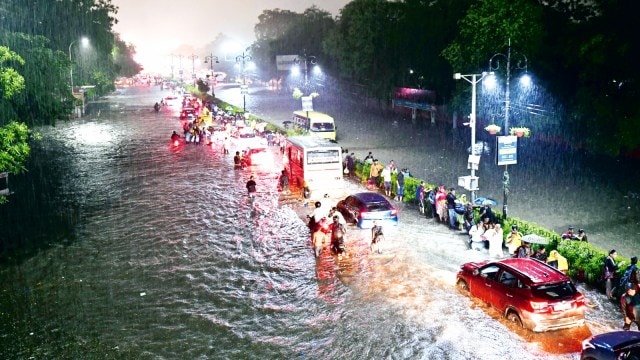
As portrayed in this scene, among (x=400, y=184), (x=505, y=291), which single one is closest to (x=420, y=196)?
(x=400, y=184)

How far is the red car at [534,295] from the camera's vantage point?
479 inches

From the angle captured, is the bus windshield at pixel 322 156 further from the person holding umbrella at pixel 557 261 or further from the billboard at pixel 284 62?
the billboard at pixel 284 62

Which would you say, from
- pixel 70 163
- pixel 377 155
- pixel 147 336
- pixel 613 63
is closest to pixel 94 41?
pixel 70 163

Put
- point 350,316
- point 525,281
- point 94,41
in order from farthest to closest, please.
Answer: point 94,41 → point 350,316 → point 525,281

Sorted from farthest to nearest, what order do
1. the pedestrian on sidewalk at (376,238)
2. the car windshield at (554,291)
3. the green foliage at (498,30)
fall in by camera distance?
the green foliage at (498,30) < the pedestrian on sidewalk at (376,238) < the car windshield at (554,291)

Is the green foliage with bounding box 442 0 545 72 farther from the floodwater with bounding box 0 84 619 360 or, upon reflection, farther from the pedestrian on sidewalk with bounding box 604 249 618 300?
the pedestrian on sidewalk with bounding box 604 249 618 300

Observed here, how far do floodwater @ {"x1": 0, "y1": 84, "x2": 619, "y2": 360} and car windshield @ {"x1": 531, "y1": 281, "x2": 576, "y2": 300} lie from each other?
932 mm

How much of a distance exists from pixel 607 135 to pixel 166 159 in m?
26.4

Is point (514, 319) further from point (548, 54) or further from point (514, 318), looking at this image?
point (548, 54)

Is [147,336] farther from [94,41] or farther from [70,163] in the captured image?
[94,41]

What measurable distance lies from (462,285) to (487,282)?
1306 mm

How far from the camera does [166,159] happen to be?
37000mm

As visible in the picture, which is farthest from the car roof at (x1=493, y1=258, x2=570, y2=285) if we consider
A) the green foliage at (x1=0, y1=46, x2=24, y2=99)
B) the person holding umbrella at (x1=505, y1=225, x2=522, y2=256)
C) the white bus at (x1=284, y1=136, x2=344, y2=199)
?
the green foliage at (x1=0, y1=46, x2=24, y2=99)

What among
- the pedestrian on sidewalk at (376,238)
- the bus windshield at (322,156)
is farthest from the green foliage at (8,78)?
the pedestrian on sidewalk at (376,238)
